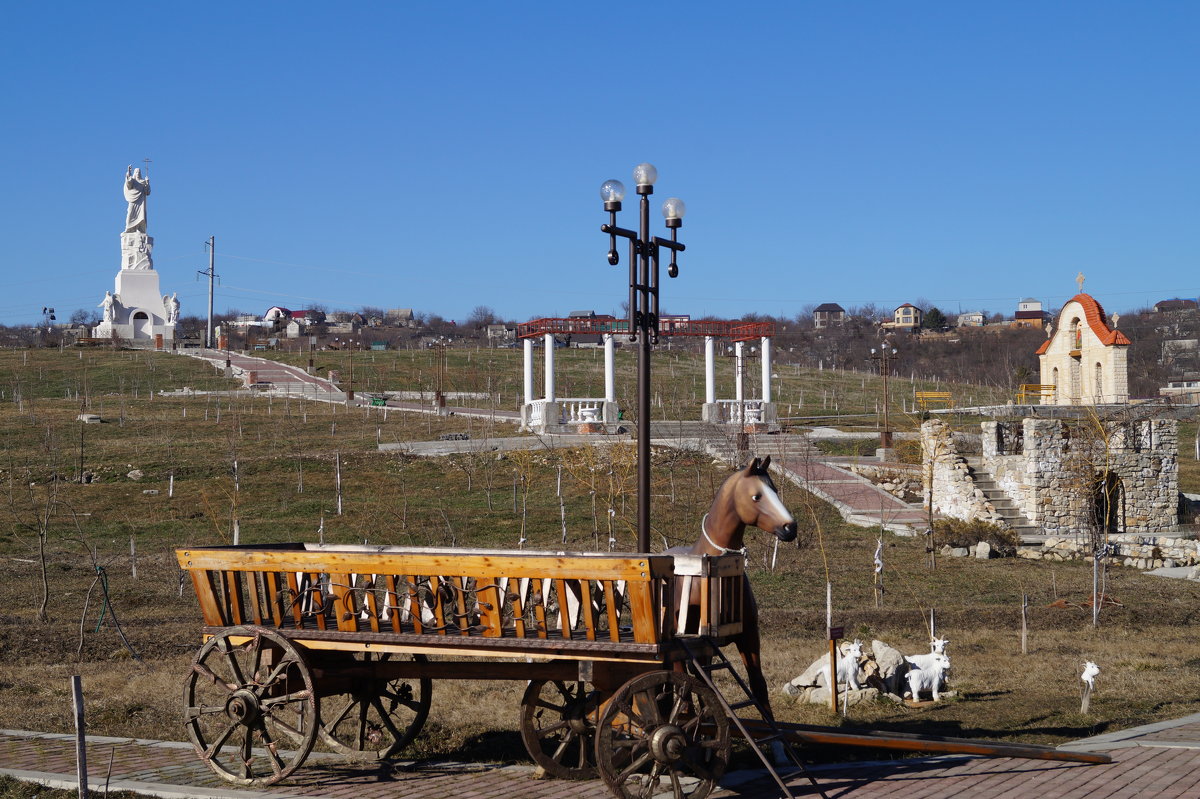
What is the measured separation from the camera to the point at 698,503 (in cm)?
2856

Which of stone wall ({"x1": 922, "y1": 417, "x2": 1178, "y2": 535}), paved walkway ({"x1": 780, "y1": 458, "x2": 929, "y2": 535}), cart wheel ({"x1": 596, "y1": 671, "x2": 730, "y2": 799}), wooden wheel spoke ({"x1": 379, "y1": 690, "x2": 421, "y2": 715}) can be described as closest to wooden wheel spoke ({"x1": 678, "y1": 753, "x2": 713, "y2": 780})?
cart wheel ({"x1": 596, "y1": 671, "x2": 730, "y2": 799})

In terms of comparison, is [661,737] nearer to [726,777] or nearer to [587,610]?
[587,610]

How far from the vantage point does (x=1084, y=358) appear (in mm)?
34156

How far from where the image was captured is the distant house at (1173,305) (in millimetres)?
141075

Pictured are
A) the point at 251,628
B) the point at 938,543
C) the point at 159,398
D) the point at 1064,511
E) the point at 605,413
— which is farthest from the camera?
the point at 159,398

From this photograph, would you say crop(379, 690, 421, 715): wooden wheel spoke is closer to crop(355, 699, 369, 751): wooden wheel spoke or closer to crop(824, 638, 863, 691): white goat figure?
crop(355, 699, 369, 751): wooden wheel spoke

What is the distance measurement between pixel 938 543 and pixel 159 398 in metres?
40.7

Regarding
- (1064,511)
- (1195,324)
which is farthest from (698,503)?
(1195,324)

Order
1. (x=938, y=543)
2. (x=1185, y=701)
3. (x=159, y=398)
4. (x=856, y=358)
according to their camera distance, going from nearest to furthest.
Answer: (x=1185, y=701), (x=938, y=543), (x=159, y=398), (x=856, y=358)

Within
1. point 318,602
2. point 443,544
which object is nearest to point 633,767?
point 318,602

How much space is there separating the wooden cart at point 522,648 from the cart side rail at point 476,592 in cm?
1

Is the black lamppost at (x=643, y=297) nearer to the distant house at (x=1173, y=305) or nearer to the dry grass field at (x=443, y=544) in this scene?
the dry grass field at (x=443, y=544)

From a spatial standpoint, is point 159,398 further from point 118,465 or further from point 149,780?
point 149,780

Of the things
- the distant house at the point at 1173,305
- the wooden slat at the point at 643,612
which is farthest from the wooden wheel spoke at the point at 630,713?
the distant house at the point at 1173,305
